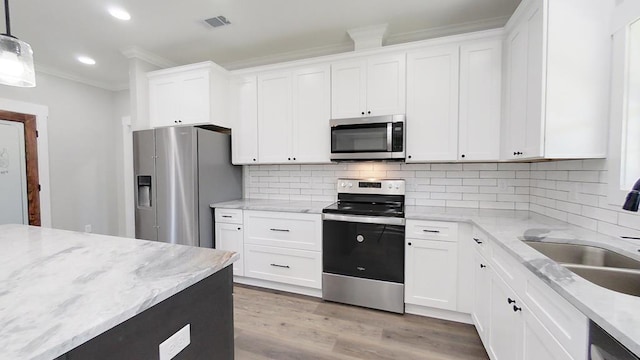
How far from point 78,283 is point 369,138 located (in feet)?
7.35

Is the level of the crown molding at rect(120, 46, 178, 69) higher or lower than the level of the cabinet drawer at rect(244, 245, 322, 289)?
higher

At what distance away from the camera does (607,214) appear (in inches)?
60.9

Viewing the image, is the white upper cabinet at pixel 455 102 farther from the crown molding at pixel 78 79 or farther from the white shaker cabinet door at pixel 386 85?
the crown molding at pixel 78 79

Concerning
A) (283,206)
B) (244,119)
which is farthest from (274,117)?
(283,206)

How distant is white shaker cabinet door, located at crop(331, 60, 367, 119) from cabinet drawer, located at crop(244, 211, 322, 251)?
1.09 m

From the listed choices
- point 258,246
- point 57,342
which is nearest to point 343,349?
point 258,246

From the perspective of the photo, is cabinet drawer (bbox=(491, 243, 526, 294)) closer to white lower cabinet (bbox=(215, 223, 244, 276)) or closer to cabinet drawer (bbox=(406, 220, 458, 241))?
cabinet drawer (bbox=(406, 220, 458, 241))

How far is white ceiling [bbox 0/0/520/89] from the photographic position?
7.69 ft

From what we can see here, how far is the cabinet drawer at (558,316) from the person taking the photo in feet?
2.75

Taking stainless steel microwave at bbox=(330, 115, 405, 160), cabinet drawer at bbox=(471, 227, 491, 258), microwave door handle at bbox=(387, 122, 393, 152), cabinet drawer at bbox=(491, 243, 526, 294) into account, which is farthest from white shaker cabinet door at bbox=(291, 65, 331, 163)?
cabinet drawer at bbox=(491, 243, 526, 294)

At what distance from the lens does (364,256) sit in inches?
95.7

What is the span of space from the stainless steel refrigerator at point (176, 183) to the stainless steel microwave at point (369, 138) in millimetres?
1387

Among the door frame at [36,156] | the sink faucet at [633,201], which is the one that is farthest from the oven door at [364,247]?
the door frame at [36,156]

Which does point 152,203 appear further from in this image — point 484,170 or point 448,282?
point 484,170
